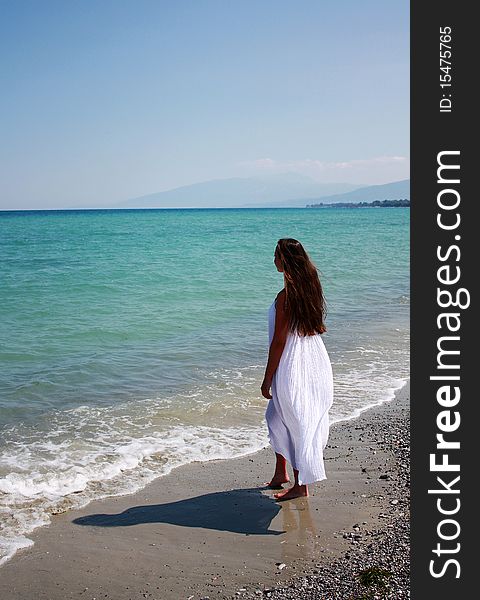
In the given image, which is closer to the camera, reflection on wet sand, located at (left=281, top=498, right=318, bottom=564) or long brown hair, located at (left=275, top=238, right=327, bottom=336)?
reflection on wet sand, located at (left=281, top=498, right=318, bottom=564)

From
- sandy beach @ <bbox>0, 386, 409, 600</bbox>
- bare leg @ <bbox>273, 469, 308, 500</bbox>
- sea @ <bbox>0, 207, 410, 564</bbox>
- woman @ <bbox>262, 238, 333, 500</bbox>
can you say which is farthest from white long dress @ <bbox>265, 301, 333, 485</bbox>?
sea @ <bbox>0, 207, 410, 564</bbox>

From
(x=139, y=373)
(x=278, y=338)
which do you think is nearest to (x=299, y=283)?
(x=278, y=338)

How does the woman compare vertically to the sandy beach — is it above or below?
above

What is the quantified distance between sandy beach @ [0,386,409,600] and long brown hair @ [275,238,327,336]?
154cm

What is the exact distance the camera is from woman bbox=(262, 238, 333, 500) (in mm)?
5402

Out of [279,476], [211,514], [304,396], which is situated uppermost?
[304,396]

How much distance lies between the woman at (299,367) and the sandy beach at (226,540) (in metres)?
0.48

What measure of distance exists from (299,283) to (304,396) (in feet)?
2.99

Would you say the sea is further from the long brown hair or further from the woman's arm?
the long brown hair

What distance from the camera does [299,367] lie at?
557cm

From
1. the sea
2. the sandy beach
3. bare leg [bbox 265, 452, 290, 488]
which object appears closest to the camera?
Answer: the sandy beach

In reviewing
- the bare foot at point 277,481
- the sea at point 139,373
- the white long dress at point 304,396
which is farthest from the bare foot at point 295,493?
the sea at point 139,373

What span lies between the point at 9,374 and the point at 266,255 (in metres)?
23.6

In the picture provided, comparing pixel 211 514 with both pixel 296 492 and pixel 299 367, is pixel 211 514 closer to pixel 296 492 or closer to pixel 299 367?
pixel 296 492
